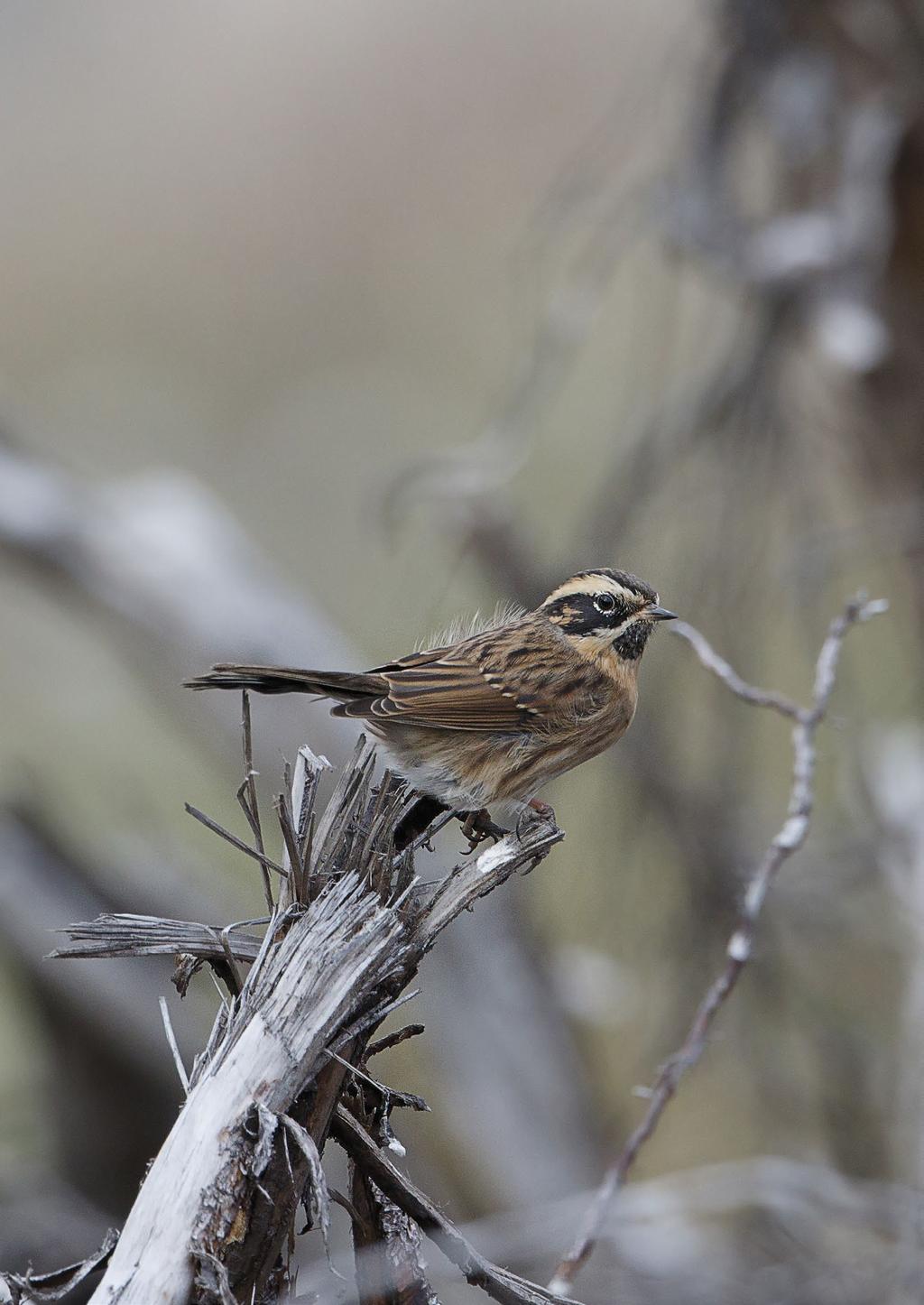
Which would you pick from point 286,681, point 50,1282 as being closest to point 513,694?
point 286,681

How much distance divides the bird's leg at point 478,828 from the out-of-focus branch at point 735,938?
0.60 meters

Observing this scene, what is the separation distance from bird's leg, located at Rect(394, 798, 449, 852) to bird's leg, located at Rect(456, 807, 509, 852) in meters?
0.19

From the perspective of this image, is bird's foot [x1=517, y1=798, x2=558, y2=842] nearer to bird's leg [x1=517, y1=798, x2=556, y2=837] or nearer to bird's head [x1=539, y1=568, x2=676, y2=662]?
bird's leg [x1=517, y1=798, x2=556, y2=837]

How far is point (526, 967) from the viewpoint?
5.09m

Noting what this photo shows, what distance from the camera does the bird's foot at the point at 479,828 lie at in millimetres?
2951

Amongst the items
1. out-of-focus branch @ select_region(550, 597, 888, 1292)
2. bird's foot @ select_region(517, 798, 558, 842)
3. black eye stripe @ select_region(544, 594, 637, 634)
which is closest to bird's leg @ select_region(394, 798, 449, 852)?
bird's foot @ select_region(517, 798, 558, 842)

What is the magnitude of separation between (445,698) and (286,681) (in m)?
0.60

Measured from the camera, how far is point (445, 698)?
3127 millimetres

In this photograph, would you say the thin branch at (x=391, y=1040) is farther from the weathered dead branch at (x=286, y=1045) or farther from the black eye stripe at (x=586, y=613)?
the black eye stripe at (x=586, y=613)

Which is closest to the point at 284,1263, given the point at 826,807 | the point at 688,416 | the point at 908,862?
the point at 908,862

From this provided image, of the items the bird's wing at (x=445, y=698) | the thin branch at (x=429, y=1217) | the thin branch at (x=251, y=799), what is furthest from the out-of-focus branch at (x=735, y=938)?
the thin branch at (x=251, y=799)

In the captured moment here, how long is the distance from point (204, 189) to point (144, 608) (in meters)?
7.45

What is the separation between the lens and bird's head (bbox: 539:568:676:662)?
3.11m

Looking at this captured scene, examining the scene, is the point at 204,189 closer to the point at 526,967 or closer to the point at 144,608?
the point at 144,608
